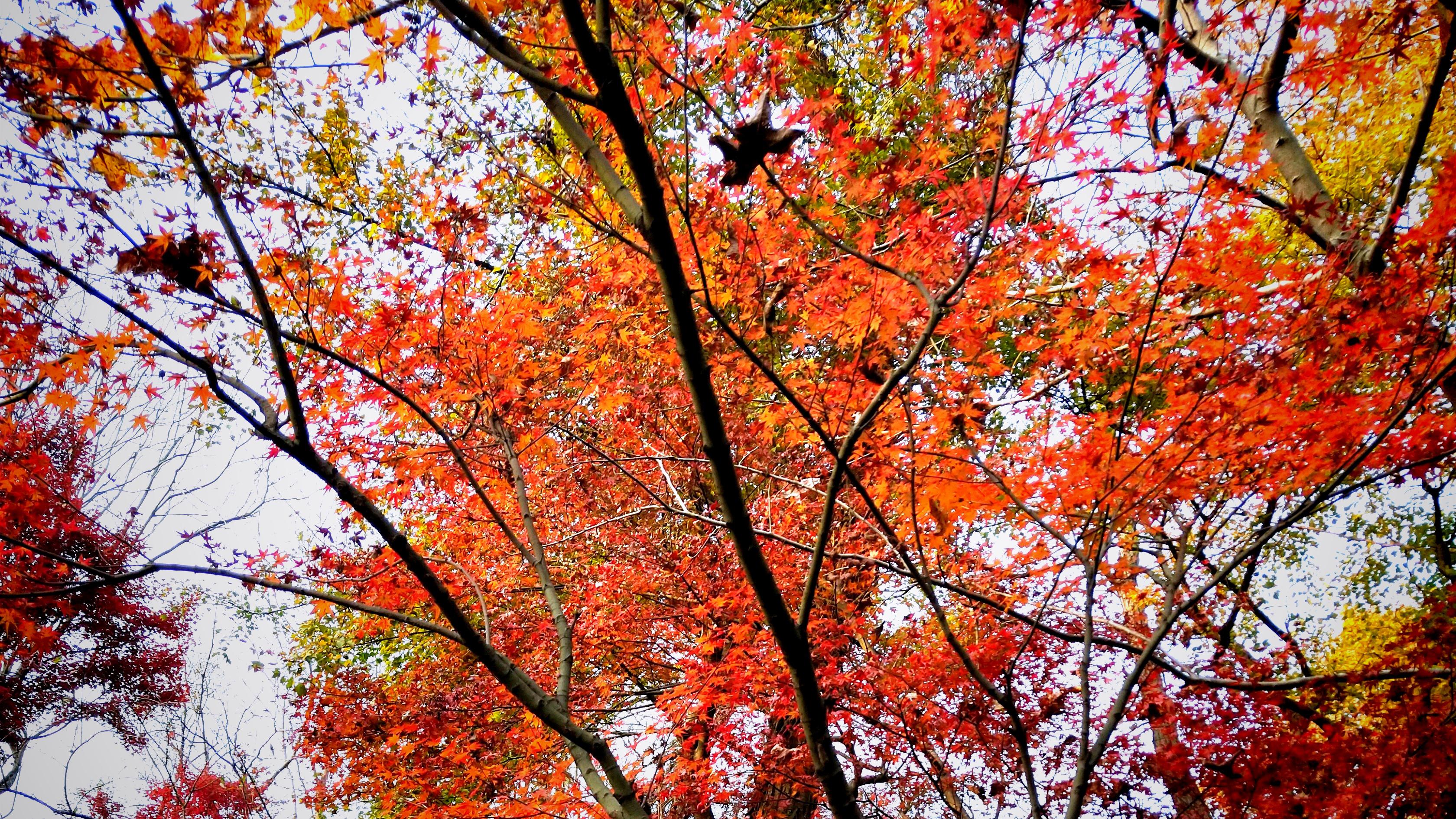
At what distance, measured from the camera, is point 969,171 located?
725cm

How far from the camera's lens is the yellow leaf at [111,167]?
12.0 ft

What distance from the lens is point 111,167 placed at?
12.2 ft

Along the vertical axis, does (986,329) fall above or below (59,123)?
above

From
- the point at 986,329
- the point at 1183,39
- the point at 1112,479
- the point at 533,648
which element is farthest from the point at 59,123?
the point at 533,648

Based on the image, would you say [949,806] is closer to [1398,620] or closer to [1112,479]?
[1112,479]

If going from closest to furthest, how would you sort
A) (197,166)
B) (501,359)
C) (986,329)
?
(197,166) → (986,329) → (501,359)

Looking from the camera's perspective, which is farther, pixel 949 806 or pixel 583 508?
pixel 583 508

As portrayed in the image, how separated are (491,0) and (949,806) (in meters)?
5.86

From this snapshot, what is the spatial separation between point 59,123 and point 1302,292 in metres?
7.21

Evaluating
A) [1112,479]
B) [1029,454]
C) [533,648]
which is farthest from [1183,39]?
[533,648]

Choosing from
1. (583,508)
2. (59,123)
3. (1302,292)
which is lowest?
(59,123)

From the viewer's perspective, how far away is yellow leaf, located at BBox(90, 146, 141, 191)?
367 cm

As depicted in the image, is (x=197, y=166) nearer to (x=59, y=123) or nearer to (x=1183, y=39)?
(x=59, y=123)

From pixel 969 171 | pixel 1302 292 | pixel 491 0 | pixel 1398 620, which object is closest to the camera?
pixel 491 0
